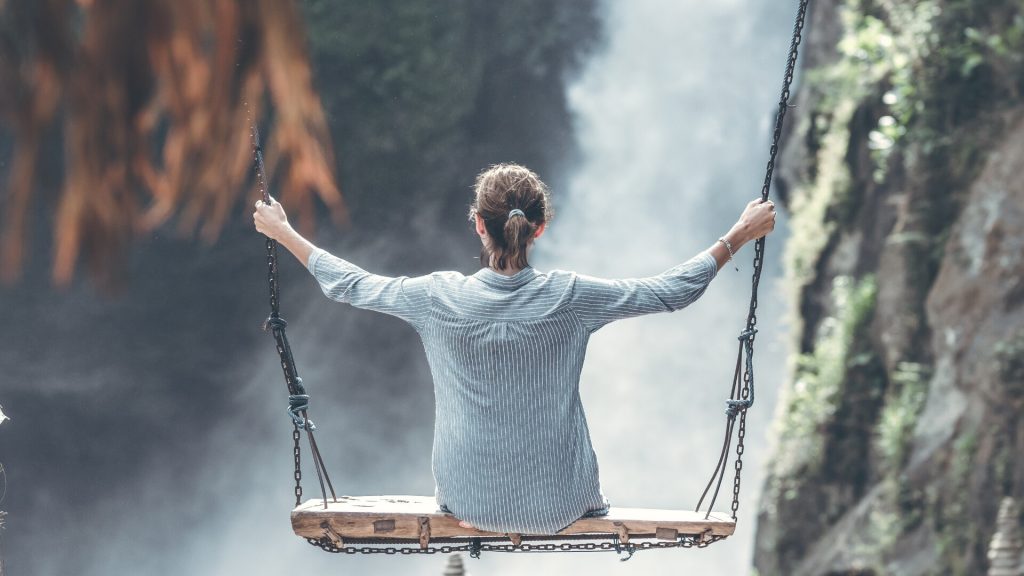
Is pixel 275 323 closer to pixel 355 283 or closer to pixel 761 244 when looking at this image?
pixel 355 283

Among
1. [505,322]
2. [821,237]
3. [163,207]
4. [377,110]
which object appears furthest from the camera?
[377,110]

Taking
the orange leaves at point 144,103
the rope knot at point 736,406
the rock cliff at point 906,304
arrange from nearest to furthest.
A: the orange leaves at point 144,103 < the rope knot at point 736,406 < the rock cliff at point 906,304

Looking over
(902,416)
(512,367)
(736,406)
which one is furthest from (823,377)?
(512,367)

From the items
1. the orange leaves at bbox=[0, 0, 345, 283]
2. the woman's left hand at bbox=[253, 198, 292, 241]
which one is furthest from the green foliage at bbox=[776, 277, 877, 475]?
the orange leaves at bbox=[0, 0, 345, 283]

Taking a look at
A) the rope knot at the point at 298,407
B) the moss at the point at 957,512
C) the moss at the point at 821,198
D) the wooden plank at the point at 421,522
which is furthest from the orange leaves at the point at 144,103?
the moss at the point at 821,198

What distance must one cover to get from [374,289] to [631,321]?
1110cm

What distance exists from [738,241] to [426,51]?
9.70 metres

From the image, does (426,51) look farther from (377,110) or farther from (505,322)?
Result: (505,322)

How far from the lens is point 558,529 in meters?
3.10

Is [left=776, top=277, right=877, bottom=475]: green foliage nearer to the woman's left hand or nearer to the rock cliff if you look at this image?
the rock cliff

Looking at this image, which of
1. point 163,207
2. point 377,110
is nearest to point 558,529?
point 163,207

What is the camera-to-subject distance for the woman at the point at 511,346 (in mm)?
2949

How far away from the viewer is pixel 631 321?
1405 cm

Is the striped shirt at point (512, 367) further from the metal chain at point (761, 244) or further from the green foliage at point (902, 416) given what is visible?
the green foliage at point (902, 416)
